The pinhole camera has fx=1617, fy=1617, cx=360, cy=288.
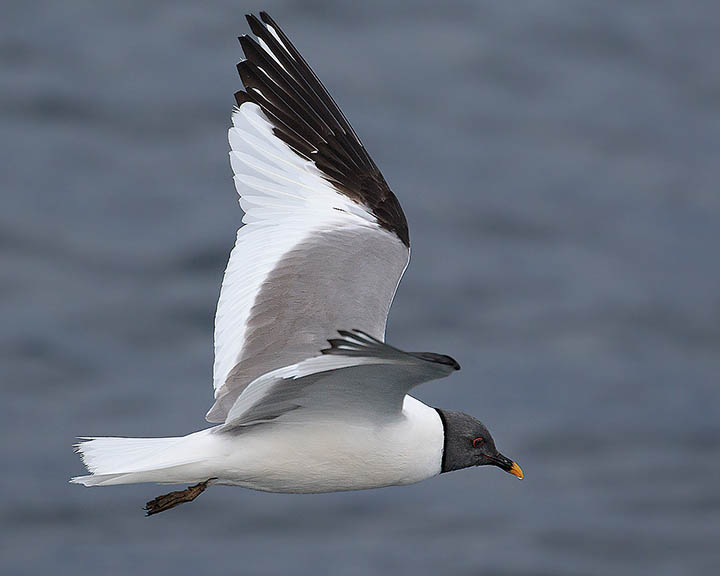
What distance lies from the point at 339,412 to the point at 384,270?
2.80 ft

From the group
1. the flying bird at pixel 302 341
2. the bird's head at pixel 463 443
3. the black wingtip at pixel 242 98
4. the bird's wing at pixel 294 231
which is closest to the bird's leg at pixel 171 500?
the flying bird at pixel 302 341

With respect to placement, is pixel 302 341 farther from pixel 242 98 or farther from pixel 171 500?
pixel 242 98

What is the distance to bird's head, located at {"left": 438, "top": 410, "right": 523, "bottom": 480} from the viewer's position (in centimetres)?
722

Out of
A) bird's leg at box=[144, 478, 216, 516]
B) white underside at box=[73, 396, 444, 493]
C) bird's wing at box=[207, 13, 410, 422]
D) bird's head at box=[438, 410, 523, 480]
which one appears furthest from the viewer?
bird's head at box=[438, 410, 523, 480]

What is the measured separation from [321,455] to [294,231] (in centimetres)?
128

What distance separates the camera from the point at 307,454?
Result: 681 cm

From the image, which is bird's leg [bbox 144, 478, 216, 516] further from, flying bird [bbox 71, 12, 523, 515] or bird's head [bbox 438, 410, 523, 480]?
bird's head [bbox 438, 410, 523, 480]

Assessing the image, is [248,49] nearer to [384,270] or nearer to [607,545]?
[384,270]

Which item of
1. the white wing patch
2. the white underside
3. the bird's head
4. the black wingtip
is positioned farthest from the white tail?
the black wingtip

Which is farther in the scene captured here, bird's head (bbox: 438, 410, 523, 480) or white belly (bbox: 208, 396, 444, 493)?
bird's head (bbox: 438, 410, 523, 480)

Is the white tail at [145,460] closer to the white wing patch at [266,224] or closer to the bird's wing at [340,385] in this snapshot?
the bird's wing at [340,385]

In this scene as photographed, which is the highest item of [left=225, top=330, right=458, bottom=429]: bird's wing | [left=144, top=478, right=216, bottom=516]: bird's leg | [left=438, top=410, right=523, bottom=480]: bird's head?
[left=225, top=330, right=458, bottom=429]: bird's wing

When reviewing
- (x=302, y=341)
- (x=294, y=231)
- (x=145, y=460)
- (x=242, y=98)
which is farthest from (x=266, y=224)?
(x=145, y=460)

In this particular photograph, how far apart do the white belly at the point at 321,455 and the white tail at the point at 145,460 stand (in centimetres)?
9
